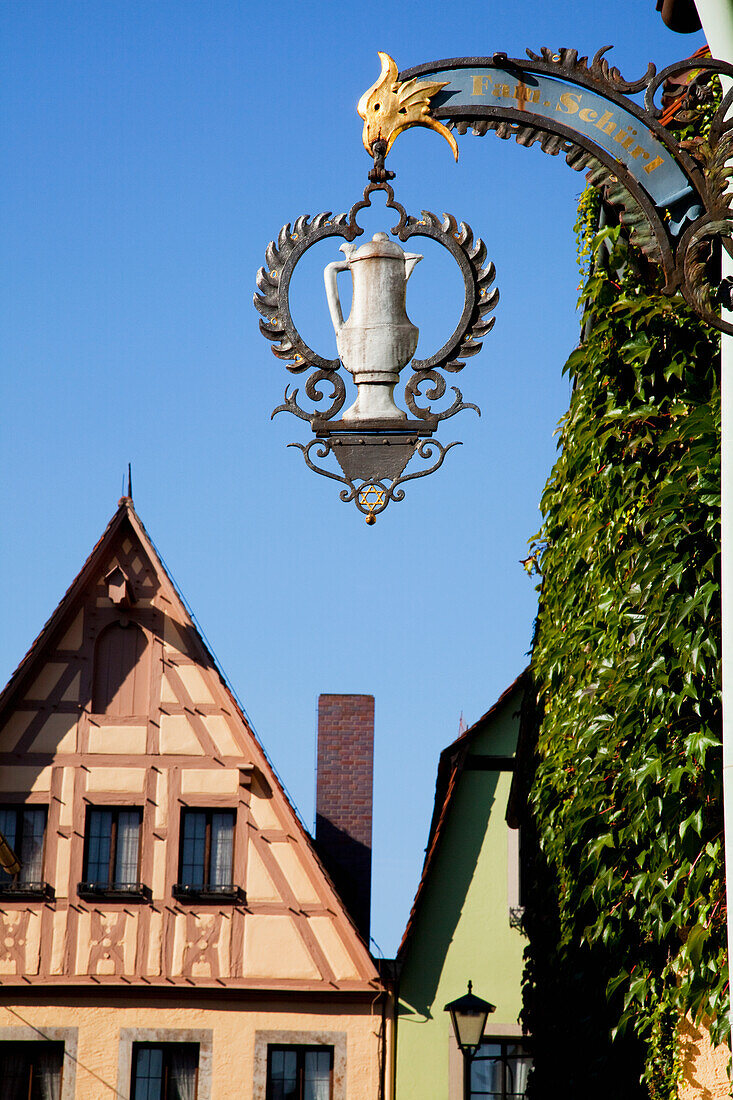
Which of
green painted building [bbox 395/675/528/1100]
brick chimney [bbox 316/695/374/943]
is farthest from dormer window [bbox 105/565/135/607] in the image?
green painted building [bbox 395/675/528/1100]

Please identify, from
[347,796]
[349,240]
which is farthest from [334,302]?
[347,796]

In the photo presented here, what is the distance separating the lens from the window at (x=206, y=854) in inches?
701

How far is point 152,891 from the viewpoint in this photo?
17.8m

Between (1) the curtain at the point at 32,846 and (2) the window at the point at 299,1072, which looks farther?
(1) the curtain at the point at 32,846

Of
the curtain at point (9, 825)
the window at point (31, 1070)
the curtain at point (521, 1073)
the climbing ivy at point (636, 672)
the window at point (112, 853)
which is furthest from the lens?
the curtain at point (9, 825)

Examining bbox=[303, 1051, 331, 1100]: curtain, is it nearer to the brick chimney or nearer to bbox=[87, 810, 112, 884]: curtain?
the brick chimney

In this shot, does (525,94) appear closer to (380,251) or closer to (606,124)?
(606,124)

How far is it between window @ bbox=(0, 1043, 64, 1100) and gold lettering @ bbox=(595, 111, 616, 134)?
15.1 metres

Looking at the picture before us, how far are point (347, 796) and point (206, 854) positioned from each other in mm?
2357

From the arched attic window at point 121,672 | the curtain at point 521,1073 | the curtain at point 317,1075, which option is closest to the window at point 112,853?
the arched attic window at point 121,672

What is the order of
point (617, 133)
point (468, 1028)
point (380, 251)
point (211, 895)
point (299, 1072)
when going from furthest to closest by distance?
1. point (211, 895)
2. point (299, 1072)
3. point (468, 1028)
4. point (380, 251)
5. point (617, 133)

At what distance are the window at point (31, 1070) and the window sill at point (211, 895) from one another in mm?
2143

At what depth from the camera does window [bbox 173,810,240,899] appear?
1780 centimetres

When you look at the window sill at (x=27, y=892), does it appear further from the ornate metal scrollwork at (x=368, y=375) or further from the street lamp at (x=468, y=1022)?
the ornate metal scrollwork at (x=368, y=375)
